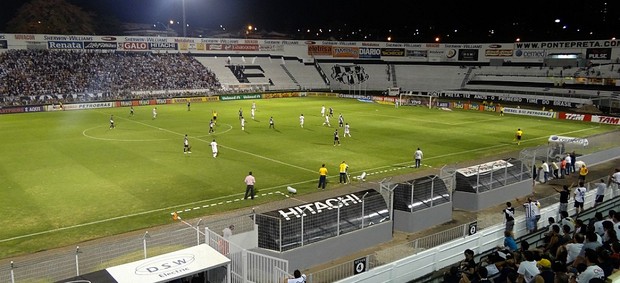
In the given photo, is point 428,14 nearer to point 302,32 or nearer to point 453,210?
point 302,32

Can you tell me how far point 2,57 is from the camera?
69.3 meters

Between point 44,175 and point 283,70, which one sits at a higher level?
point 283,70

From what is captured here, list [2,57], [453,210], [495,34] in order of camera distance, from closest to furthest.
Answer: [453,210], [2,57], [495,34]

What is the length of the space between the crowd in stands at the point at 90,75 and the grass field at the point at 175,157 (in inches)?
436

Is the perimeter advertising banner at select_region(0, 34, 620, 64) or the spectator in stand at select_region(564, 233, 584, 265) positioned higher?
the perimeter advertising banner at select_region(0, 34, 620, 64)

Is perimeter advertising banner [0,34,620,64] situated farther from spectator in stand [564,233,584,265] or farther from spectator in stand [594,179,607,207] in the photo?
spectator in stand [564,233,584,265]

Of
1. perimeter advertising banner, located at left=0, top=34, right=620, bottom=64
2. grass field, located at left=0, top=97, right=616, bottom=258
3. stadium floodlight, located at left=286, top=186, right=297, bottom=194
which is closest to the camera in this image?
grass field, located at left=0, top=97, right=616, bottom=258

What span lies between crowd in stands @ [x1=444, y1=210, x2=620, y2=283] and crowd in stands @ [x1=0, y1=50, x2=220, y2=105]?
65.3m

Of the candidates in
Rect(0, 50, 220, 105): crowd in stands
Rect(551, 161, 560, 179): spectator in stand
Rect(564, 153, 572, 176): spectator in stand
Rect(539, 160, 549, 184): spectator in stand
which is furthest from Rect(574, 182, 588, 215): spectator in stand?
Rect(0, 50, 220, 105): crowd in stands

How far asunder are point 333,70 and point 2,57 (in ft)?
188

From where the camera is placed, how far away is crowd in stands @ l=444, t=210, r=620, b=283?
9398 millimetres

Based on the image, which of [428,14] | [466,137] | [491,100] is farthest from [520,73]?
[466,137]

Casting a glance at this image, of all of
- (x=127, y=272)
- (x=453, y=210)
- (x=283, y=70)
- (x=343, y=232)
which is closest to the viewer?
(x=127, y=272)

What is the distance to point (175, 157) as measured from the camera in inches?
1246
